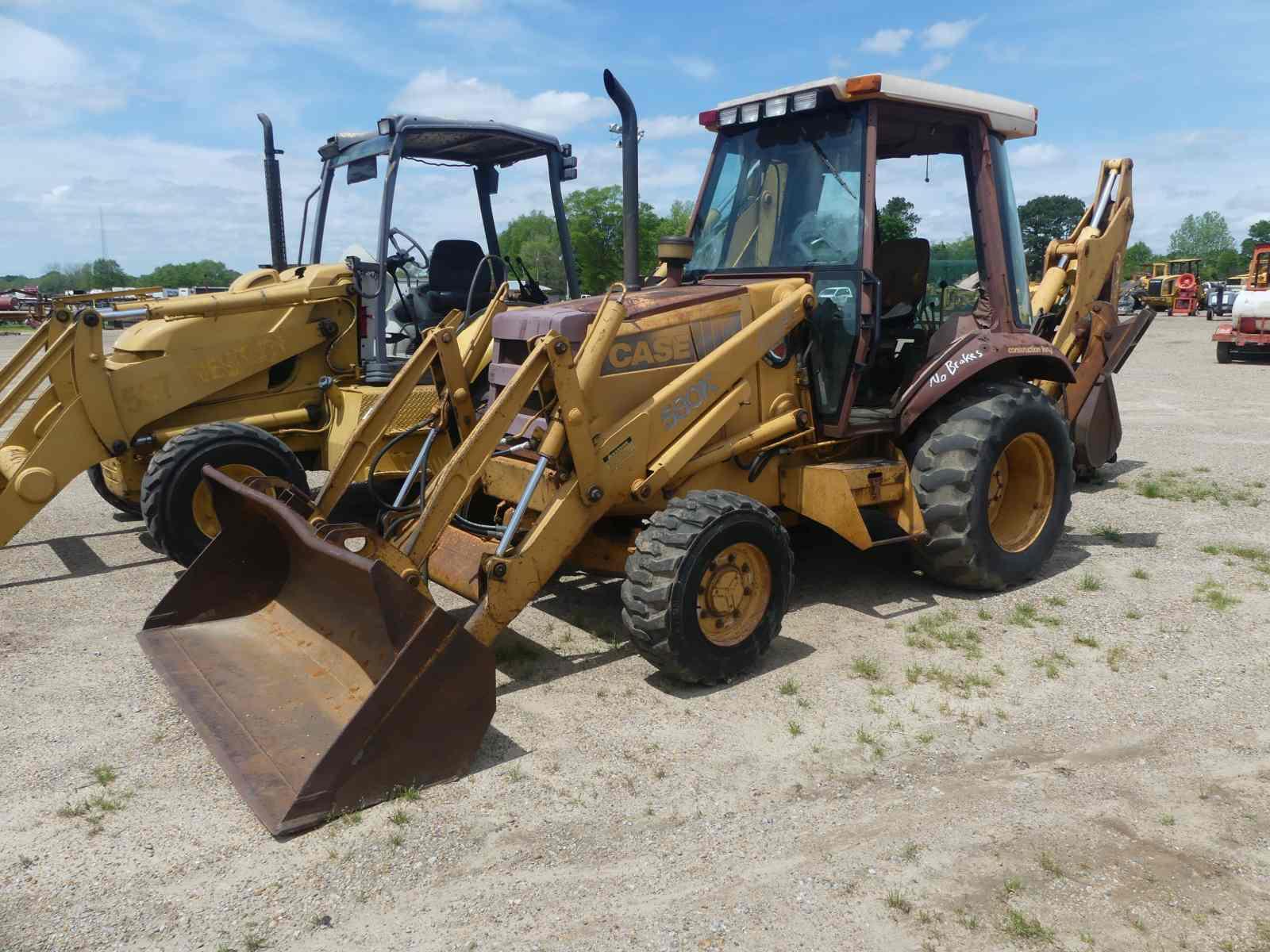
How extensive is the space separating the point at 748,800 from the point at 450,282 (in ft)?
17.1

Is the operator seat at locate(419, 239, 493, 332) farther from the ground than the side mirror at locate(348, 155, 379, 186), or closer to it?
closer to it

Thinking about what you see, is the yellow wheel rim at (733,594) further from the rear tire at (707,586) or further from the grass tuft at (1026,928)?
the grass tuft at (1026,928)

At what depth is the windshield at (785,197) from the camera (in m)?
5.38

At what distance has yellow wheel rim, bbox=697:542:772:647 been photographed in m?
4.43

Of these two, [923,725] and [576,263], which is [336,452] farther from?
[923,725]

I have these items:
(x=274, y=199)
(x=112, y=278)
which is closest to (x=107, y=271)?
(x=112, y=278)

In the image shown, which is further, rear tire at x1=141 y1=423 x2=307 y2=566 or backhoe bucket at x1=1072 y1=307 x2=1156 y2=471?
backhoe bucket at x1=1072 y1=307 x2=1156 y2=471

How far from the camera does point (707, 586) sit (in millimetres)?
4418

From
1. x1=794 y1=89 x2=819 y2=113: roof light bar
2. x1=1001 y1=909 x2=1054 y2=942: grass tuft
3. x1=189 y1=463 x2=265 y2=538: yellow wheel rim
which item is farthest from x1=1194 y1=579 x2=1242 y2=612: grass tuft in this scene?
x1=189 y1=463 x2=265 y2=538: yellow wheel rim

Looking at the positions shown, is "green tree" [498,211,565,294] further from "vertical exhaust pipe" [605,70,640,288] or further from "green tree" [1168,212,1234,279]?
"green tree" [1168,212,1234,279]

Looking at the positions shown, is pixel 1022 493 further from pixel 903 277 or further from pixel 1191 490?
pixel 1191 490

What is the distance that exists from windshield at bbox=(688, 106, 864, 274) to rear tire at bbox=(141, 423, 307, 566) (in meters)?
2.90

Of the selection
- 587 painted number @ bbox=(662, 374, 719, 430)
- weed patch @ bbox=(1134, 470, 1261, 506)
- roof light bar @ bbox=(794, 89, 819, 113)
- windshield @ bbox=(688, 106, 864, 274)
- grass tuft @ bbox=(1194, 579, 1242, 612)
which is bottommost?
grass tuft @ bbox=(1194, 579, 1242, 612)

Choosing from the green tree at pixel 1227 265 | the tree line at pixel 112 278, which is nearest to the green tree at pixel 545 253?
the tree line at pixel 112 278
